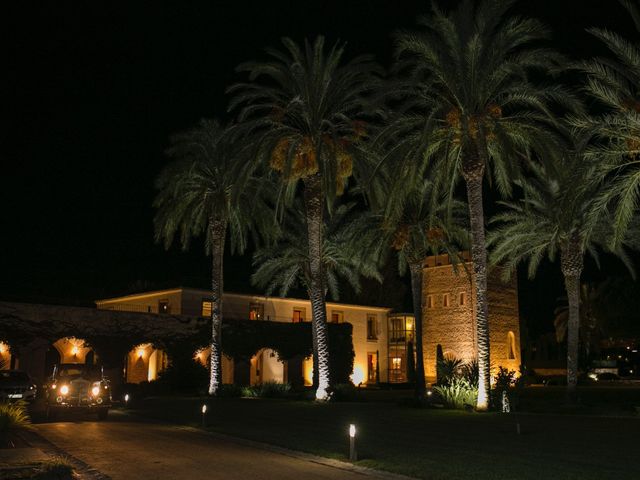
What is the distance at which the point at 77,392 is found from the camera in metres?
23.0

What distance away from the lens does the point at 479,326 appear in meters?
26.2

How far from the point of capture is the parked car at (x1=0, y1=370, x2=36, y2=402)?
2826 centimetres

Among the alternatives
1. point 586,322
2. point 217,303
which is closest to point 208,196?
point 217,303

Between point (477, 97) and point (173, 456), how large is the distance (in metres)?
16.5

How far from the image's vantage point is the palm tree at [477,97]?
23.9 meters

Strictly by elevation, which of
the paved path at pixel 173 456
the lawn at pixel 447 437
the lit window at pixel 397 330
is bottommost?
the paved path at pixel 173 456

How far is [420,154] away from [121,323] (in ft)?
82.8

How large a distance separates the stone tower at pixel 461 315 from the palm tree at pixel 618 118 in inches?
1340

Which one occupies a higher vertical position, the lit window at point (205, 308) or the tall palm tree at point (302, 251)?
the tall palm tree at point (302, 251)

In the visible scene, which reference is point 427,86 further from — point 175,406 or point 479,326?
point 175,406

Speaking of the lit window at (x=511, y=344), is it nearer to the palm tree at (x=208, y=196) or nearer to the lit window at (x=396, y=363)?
the lit window at (x=396, y=363)

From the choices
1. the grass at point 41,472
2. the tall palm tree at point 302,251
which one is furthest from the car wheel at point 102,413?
the tall palm tree at point 302,251

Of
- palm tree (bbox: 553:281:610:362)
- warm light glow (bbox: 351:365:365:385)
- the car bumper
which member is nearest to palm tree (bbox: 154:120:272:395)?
the car bumper

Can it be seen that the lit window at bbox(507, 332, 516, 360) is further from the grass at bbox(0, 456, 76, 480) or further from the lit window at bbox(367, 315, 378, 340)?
the grass at bbox(0, 456, 76, 480)
